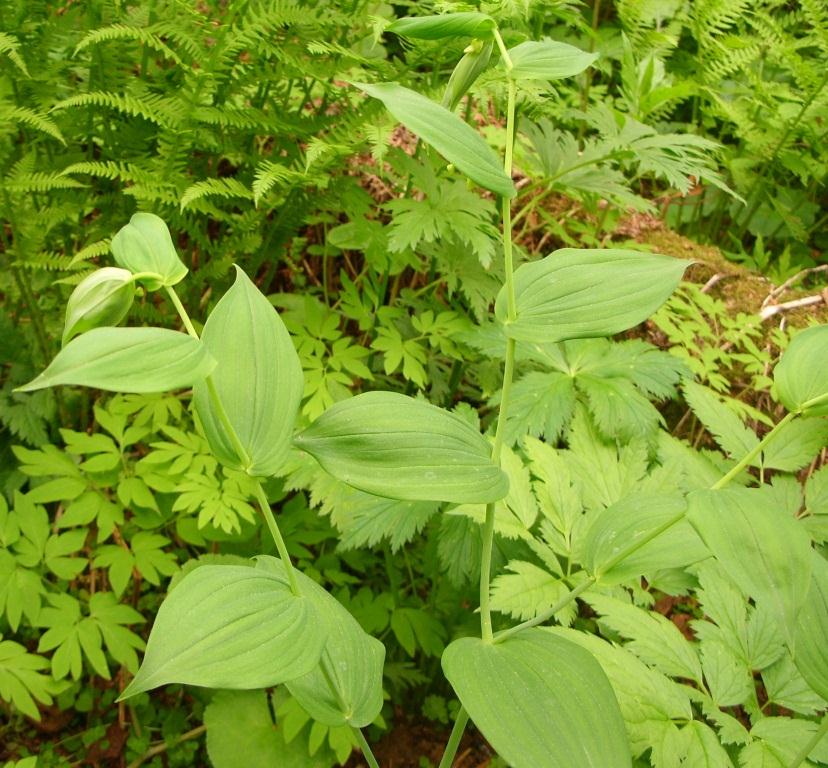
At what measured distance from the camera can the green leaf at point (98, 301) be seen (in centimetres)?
75

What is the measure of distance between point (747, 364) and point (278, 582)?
6.09 feet

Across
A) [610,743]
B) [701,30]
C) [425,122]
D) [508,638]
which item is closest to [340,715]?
[508,638]

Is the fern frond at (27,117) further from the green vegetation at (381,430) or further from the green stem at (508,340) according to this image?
the green stem at (508,340)

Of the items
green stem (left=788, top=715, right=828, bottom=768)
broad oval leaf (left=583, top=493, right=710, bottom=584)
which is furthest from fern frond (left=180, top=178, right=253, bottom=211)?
green stem (left=788, top=715, right=828, bottom=768)

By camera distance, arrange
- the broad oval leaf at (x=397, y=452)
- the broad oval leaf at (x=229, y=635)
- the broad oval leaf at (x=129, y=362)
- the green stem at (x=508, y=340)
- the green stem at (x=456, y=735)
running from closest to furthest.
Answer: the broad oval leaf at (x=129, y=362) < the broad oval leaf at (x=229, y=635) < the broad oval leaf at (x=397, y=452) < the green stem at (x=508, y=340) < the green stem at (x=456, y=735)

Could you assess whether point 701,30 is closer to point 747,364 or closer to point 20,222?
point 747,364

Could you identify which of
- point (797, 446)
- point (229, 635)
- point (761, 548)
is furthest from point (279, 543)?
point (797, 446)

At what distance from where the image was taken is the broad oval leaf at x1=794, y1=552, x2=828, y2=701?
2.81ft

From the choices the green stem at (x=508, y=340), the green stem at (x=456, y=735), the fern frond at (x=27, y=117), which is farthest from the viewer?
the fern frond at (x=27, y=117)

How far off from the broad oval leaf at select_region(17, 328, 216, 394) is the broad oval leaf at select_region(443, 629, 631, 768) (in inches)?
19.9

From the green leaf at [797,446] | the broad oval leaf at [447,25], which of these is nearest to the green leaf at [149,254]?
the broad oval leaf at [447,25]

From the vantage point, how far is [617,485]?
1.54 meters

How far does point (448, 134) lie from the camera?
86cm

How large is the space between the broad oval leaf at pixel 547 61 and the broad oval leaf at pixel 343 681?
85 centimetres
